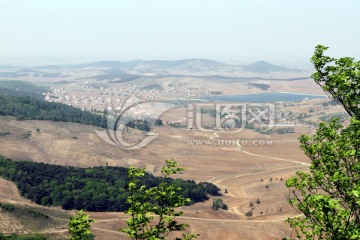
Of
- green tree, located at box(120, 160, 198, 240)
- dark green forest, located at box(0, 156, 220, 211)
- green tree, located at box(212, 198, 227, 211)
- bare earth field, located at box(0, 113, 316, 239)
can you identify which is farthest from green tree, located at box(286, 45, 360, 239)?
green tree, located at box(212, 198, 227, 211)

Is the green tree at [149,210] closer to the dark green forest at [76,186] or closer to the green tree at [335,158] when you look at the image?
the green tree at [335,158]

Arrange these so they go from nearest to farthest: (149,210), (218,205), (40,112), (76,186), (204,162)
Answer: (149,210), (76,186), (218,205), (204,162), (40,112)

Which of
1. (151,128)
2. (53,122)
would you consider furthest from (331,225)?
(151,128)

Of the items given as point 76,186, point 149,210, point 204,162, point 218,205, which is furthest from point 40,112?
point 149,210

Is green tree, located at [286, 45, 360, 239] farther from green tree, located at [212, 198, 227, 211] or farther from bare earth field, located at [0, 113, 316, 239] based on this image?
green tree, located at [212, 198, 227, 211]

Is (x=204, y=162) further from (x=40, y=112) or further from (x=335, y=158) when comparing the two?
(x=335, y=158)
